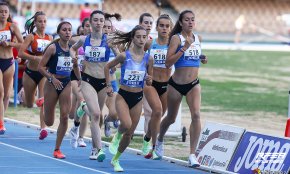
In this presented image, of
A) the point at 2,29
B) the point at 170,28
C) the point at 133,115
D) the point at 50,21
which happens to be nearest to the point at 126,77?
the point at 133,115

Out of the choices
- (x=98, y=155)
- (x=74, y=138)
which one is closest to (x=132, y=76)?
(x=98, y=155)

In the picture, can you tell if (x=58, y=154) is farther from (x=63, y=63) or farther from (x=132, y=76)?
(x=132, y=76)

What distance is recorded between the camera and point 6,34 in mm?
18734

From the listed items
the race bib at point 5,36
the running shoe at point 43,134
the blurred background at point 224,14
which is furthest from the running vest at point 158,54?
the blurred background at point 224,14

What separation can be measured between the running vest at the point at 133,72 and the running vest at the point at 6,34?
4.26m

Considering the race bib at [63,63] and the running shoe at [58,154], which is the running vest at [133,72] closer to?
the race bib at [63,63]

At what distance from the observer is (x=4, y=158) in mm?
15680

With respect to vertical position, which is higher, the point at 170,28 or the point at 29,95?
the point at 170,28

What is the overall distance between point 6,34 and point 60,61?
3.02m

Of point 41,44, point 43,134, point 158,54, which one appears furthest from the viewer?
point 43,134

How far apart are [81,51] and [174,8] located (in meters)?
52.5

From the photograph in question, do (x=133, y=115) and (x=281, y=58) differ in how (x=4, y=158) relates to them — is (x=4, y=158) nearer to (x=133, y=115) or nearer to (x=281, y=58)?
(x=133, y=115)

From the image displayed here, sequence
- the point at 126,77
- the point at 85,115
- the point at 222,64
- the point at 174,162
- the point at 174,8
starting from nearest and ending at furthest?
the point at 126,77
the point at 174,162
the point at 85,115
the point at 222,64
the point at 174,8

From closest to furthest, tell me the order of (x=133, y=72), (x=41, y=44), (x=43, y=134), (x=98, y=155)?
1. (x=133, y=72)
2. (x=98, y=155)
3. (x=41, y=44)
4. (x=43, y=134)
